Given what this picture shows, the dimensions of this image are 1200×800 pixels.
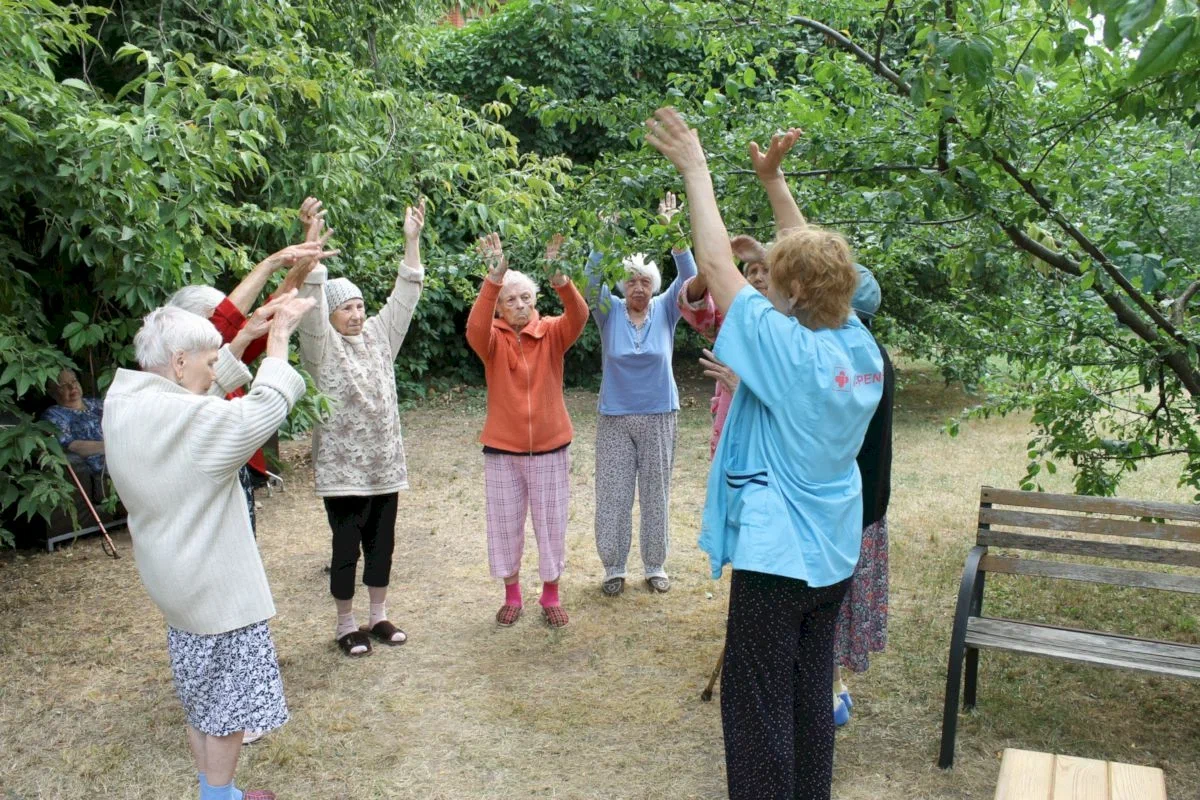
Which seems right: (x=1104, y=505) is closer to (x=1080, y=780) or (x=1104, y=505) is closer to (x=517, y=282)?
(x=1080, y=780)

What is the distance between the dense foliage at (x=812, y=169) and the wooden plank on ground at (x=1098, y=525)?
0.55m

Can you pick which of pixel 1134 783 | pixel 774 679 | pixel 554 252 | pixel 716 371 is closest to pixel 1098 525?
pixel 1134 783

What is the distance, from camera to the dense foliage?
3209mm

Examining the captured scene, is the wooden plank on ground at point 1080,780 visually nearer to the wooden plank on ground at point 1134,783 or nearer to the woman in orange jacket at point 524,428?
the wooden plank on ground at point 1134,783

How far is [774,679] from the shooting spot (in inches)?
107

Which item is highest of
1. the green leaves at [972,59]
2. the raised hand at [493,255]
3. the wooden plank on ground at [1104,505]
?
the green leaves at [972,59]

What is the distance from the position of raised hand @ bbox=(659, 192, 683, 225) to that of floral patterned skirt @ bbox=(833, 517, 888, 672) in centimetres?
136

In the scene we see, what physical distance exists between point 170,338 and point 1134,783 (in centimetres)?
282

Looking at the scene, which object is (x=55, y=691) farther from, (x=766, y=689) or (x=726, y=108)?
(x=726, y=108)

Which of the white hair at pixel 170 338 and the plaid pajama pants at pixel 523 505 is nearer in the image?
the white hair at pixel 170 338

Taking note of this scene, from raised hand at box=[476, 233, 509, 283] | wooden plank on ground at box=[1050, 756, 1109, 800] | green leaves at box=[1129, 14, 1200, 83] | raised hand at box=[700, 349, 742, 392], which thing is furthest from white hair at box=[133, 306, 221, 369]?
wooden plank on ground at box=[1050, 756, 1109, 800]

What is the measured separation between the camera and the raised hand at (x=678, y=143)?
8.52ft

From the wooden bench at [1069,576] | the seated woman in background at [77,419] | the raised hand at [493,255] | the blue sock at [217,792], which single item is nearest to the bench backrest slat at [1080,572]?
the wooden bench at [1069,576]

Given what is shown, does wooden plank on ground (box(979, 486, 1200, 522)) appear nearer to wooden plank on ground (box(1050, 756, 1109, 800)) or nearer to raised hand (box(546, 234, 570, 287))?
wooden plank on ground (box(1050, 756, 1109, 800))
